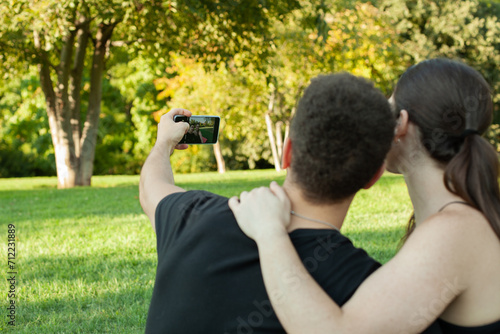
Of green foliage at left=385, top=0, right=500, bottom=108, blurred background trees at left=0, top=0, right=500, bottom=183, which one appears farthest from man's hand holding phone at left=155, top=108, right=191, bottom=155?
green foliage at left=385, top=0, right=500, bottom=108

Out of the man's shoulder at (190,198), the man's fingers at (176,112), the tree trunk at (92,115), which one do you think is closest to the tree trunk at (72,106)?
the tree trunk at (92,115)

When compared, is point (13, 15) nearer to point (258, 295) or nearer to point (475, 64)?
point (258, 295)

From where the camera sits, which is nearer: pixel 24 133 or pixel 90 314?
pixel 90 314

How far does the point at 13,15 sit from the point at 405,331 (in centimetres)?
1275

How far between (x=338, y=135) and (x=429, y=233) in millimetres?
451

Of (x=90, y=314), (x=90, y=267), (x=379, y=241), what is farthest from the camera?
(x=379, y=241)

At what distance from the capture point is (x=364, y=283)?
5.14ft

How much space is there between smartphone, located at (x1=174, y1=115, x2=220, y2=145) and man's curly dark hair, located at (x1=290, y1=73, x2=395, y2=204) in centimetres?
87

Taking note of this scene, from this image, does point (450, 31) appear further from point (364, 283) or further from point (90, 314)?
point (364, 283)

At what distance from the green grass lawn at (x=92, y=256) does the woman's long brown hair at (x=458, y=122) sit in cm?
266

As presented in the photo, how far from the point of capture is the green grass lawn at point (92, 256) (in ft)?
13.3

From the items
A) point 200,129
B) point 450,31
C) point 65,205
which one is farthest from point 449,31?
point 200,129

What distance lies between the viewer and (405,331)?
1572mm

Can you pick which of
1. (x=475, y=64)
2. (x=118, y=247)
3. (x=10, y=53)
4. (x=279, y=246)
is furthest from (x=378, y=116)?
(x=475, y=64)
